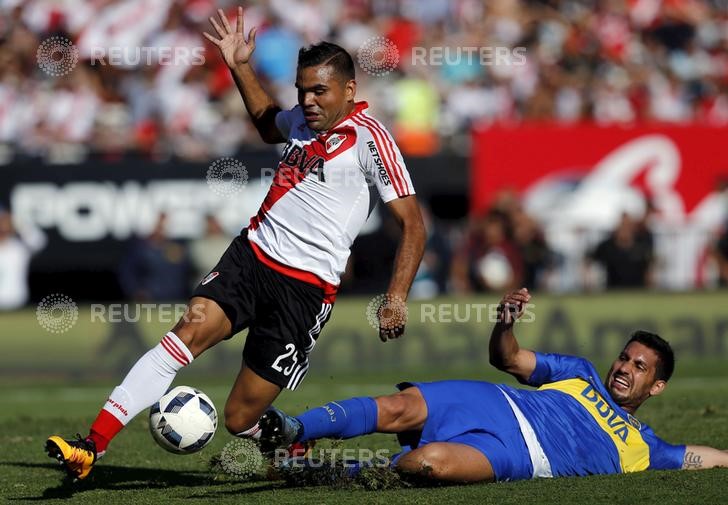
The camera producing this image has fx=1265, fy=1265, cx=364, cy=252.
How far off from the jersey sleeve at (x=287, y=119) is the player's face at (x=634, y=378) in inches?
100

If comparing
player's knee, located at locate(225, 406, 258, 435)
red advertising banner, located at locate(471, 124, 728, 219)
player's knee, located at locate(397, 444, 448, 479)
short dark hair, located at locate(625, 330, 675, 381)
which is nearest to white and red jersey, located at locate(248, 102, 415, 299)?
player's knee, located at locate(225, 406, 258, 435)

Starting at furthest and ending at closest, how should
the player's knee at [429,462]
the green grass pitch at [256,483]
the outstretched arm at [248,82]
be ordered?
the outstretched arm at [248,82] < the player's knee at [429,462] < the green grass pitch at [256,483]

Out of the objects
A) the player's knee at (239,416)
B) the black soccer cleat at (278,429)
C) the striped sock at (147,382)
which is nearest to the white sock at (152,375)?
the striped sock at (147,382)

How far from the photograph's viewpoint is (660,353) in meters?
7.92

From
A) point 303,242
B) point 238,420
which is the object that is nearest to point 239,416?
point 238,420

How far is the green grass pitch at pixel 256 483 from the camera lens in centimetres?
689

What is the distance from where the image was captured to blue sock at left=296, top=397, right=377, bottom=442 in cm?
719

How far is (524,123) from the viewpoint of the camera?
63.5ft

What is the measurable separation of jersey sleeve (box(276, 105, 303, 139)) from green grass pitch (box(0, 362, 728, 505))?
2.24m

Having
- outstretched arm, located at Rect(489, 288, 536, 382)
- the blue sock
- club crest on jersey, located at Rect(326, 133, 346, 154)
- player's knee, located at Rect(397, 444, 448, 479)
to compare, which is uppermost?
club crest on jersey, located at Rect(326, 133, 346, 154)

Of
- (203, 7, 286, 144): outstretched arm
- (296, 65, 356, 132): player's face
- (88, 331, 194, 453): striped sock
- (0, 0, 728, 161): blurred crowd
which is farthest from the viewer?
(0, 0, 728, 161): blurred crowd

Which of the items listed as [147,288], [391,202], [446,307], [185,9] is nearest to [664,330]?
[446,307]

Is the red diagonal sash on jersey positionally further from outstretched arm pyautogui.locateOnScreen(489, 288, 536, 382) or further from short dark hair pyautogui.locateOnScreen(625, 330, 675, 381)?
short dark hair pyautogui.locateOnScreen(625, 330, 675, 381)

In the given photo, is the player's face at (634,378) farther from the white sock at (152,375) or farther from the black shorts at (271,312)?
the white sock at (152,375)
